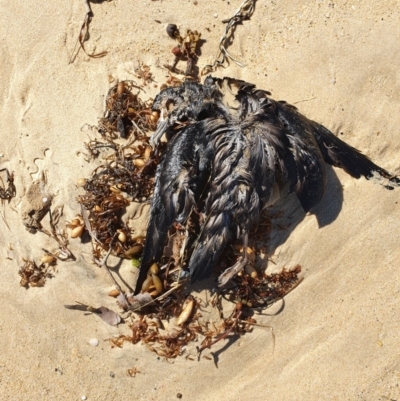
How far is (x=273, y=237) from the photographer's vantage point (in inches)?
190

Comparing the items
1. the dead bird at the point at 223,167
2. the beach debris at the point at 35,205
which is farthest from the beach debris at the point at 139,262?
the beach debris at the point at 35,205

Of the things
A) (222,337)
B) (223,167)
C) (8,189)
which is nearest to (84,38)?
(8,189)

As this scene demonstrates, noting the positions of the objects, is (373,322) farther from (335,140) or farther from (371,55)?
(371,55)

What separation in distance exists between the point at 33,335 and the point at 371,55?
4.35m

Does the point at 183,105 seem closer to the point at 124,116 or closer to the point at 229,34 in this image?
the point at 124,116

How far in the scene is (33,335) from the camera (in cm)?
489

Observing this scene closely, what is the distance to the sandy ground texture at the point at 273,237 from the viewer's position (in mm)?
4789

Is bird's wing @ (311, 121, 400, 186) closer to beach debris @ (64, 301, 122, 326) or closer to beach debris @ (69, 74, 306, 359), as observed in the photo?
beach debris @ (69, 74, 306, 359)

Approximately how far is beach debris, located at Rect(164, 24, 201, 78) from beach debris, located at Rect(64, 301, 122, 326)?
8.05ft

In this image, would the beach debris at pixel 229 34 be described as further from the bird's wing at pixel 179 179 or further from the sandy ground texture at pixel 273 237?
the bird's wing at pixel 179 179

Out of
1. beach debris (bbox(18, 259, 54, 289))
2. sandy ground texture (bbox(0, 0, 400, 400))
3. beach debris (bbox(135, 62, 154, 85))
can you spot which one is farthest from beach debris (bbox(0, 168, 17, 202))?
beach debris (bbox(135, 62, 154, 85))

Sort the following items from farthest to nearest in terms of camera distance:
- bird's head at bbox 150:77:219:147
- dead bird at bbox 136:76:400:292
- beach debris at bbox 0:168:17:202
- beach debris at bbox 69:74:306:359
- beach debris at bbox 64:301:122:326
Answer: beach debris at bbox 0:168:17:202 → beach debris at bbox 64:301:122:326 → beach debris at bbox 69:74:306:359 → bird's head at bbox 150:77:219:147 → dead bird at bbox 136:76:400:292

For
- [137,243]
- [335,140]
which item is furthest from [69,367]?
[335,140]

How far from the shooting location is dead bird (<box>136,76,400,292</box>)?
420cm
